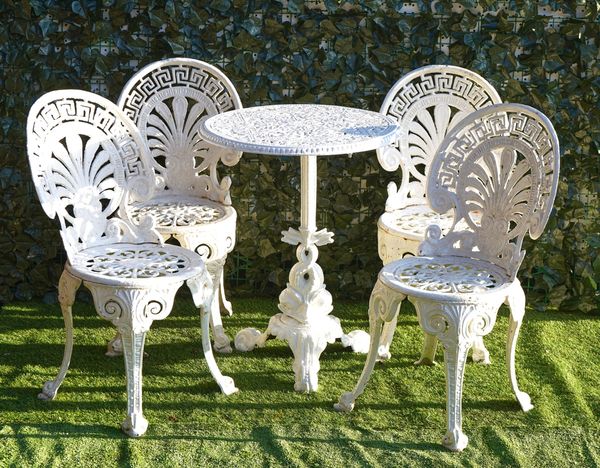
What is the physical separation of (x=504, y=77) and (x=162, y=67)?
1584 mm

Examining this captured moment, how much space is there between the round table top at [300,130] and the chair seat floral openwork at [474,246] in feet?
1.15

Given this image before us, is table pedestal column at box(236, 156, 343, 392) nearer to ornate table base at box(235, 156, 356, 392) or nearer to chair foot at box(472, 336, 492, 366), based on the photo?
ornate table base at box(235, 156, 356, 392)

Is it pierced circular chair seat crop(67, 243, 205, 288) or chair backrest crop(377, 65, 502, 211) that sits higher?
chair backrest crop(377, 65, 502, 211)

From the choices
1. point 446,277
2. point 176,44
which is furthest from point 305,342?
point 176,44

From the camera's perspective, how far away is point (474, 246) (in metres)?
3.98

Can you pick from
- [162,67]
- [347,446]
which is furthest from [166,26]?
[347,446]

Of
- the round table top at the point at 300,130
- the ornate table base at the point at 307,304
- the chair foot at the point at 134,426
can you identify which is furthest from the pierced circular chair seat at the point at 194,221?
the chair foot at the point at 134,426

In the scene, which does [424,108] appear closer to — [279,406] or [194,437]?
[279,406]

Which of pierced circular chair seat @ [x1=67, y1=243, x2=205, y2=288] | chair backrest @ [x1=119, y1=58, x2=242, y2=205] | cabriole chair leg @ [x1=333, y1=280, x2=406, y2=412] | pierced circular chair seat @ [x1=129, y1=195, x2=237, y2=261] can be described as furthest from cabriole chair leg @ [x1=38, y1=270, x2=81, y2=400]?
cabriole chair leg @ [x1=333, y1=280, x2=406, y2=412]

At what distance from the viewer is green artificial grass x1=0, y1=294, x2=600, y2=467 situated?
3.53m

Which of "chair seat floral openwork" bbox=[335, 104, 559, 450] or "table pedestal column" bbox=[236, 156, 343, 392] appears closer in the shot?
"chair seat floral openwork" bbox=[335, 104, 559, 450]

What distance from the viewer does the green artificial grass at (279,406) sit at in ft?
11.6

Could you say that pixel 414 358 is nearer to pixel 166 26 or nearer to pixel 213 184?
pixel 213 184

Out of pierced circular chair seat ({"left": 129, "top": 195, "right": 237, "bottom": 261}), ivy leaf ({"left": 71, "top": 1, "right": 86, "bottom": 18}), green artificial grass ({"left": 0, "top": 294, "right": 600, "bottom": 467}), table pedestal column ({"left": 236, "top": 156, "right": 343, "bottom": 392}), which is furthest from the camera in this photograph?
ivy leaf ({"left": 71, "top": 1, "right": 86, "bottom": 18})
